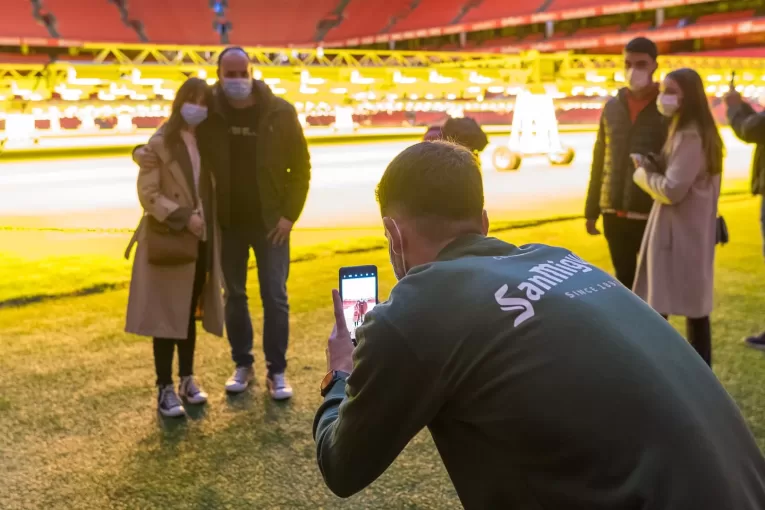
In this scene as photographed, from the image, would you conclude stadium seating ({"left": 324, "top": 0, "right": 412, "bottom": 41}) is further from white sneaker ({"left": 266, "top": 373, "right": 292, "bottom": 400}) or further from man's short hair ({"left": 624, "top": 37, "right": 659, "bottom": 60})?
white sneaker ({"left": 266, "top": 373, "right": 292, "bottom": 400})

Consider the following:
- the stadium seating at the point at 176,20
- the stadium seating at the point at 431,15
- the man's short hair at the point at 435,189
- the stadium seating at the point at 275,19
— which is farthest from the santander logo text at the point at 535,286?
the stadium seating at the point at 431,15

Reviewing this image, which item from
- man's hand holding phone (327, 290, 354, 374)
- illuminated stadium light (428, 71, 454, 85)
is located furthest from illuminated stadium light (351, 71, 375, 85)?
man's hand holding phone (327, 290, 354, 374)

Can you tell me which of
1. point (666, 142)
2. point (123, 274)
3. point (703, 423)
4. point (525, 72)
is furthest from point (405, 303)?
point (525, 72)

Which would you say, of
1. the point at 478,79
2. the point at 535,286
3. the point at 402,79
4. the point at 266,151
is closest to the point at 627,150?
the point at 266,151

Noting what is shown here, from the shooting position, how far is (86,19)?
33.7 meters

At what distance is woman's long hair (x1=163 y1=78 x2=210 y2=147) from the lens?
3418 mm

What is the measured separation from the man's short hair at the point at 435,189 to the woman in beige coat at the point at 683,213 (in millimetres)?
2323

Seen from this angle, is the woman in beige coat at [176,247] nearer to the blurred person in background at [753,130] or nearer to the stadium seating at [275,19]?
the blurred person in background at [753,130]

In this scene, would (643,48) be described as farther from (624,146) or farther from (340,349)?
(340,349)

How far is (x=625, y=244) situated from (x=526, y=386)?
294 cm

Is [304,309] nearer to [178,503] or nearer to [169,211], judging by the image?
[169,211]

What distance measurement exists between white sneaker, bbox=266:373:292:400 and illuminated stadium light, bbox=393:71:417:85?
13.9 m

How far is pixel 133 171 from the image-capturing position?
516 inches

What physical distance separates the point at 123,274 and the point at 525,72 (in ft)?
33.2
